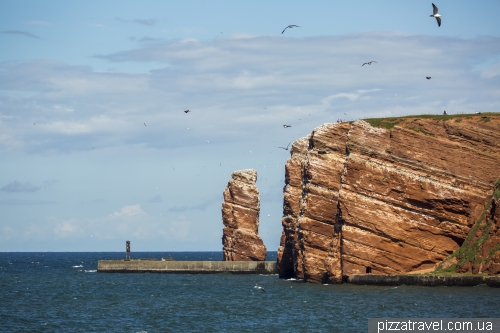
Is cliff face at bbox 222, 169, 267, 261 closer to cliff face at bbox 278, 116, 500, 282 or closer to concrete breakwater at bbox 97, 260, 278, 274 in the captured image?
concrete breakwater at bbox 97, 260, 278, 274

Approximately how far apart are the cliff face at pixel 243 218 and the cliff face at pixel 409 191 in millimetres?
32521

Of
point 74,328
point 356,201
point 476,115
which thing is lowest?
point 74,328

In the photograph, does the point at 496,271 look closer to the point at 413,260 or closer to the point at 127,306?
the point at 413,260

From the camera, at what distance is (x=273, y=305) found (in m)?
60.2

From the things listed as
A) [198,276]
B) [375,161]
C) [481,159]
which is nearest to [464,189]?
[481,159]

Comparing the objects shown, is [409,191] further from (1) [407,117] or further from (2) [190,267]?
(2) [190,267]

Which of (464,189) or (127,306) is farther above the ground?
(464,189)

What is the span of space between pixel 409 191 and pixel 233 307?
17743 mm

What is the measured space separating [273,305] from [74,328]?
15.2 meters

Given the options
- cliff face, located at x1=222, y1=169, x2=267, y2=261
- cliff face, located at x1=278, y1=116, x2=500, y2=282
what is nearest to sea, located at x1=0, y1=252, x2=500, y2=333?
cliff face, located at x1=278, y1=116, x2=500, y2=282

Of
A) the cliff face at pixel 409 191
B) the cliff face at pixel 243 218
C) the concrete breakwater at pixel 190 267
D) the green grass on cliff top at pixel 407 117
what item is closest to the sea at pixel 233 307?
the cliff face at pixel 409 191

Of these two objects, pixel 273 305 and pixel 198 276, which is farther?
pixel 198 276

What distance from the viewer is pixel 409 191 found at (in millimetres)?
69000

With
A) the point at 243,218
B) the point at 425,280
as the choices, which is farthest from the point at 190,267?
the point at 425,280
